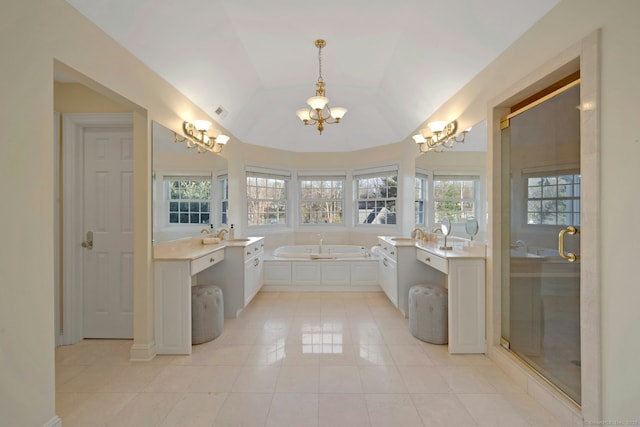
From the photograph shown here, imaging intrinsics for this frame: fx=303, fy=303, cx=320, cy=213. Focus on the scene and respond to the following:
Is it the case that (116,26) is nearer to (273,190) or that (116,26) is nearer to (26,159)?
(26,159)

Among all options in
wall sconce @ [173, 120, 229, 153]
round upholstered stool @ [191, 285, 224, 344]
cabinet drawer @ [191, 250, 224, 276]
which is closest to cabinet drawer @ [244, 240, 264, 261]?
cabinet drawer @ [191, 250, 224, 276]

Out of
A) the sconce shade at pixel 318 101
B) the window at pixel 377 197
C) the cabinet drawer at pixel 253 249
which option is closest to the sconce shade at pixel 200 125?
the sconce shade at pixel 318 101

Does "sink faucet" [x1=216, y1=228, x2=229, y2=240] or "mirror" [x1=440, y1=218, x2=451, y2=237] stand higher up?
"mirror" [x1=440, y1=218, x2=451, y2=237]

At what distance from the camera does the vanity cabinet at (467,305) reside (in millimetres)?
2635

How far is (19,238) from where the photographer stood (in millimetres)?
1478

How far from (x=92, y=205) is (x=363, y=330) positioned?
3004 millimetres

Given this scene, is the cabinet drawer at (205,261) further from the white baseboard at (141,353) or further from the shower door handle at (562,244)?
the shower door handle at (562,244)

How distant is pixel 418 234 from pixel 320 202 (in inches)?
92.5

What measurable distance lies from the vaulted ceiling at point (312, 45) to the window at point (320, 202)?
5.75 ft

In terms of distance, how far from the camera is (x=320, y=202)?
19.7ft

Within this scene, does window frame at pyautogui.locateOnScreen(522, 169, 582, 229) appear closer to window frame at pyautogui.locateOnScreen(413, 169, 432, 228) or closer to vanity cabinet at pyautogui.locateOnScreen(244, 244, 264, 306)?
window frame at pyautogui.locateOnScreen(413, 169, 432, 228)

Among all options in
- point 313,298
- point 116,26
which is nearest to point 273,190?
point 313,298

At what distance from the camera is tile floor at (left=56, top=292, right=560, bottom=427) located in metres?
1.82

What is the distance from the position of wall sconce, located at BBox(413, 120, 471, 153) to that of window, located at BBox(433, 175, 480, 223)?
35 centimetres
